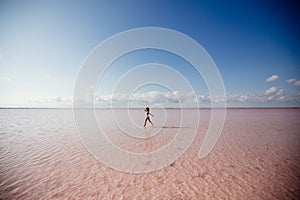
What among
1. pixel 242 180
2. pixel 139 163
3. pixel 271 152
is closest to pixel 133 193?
pixel 139 163

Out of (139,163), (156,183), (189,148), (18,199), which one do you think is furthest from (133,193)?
(189,148)

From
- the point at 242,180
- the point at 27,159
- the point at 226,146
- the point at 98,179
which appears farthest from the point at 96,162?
the point at 226,146

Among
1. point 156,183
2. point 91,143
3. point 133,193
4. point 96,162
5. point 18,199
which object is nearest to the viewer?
point 18,199

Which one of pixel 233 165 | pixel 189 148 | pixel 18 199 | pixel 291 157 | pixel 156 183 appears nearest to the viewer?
pixel 18 199

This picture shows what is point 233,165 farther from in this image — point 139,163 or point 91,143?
point 91,143

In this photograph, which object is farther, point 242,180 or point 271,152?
point 271,152

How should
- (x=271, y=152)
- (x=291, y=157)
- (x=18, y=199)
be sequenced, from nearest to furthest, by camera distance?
(x=18, y=199) → (x=291, y=157) → (x=271, y=152)

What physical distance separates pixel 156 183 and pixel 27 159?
668 cm

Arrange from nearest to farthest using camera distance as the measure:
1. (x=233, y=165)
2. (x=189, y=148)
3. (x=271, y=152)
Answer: (x=233, y=165)
(x=271, y=152)
(x=189, y=148)

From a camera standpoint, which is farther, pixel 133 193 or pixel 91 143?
pixel 91 143

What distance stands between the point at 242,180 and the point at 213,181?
1080mm

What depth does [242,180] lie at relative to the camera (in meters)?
5.27

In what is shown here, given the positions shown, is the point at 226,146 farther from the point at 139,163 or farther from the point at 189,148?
the point at 139,163

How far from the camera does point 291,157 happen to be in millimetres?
7461
